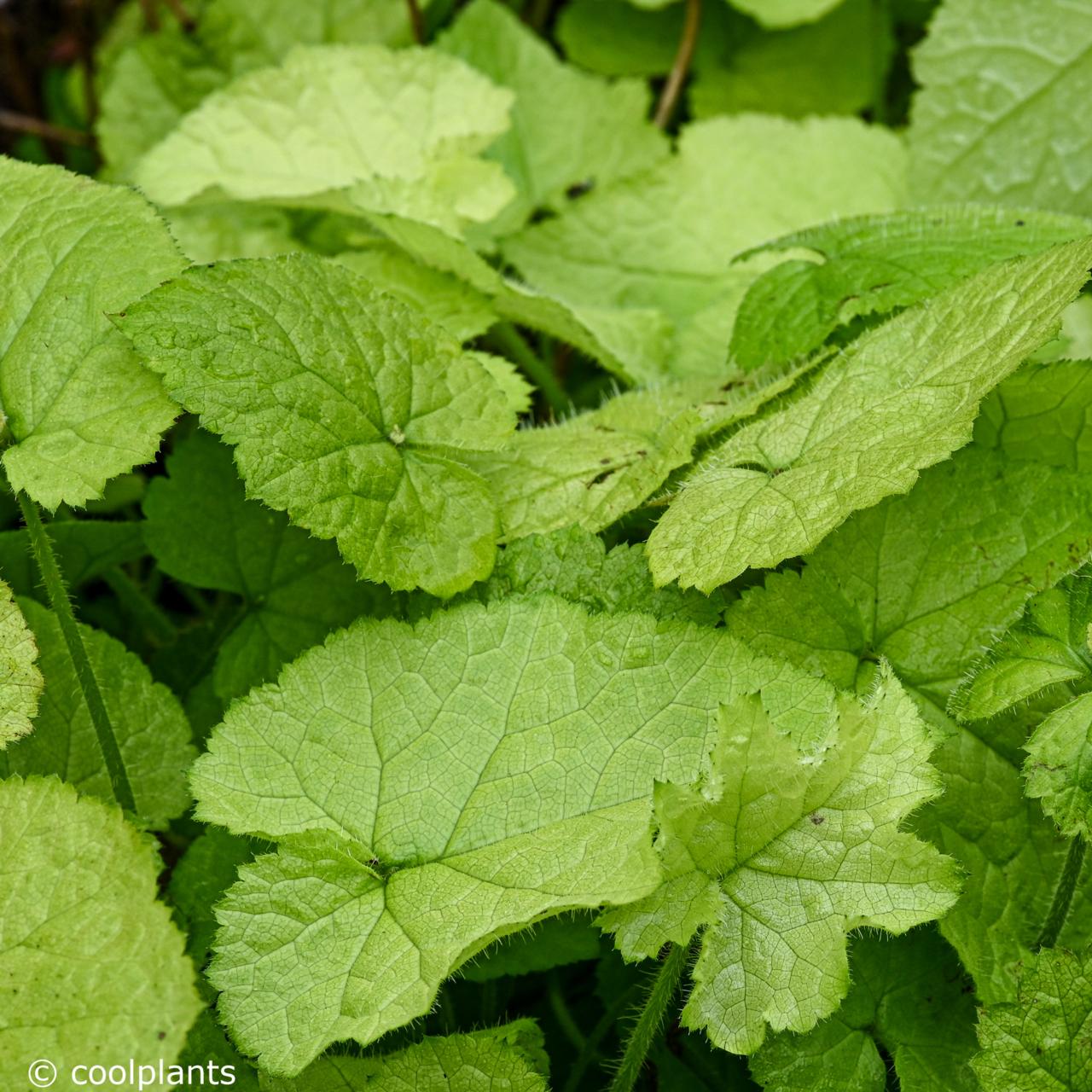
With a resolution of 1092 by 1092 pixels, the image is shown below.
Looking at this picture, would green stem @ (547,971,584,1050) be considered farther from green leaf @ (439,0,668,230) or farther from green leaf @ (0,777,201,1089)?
green leaf @ (439,0,668,230)

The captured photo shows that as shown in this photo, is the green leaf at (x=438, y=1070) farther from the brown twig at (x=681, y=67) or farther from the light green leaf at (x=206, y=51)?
the brown twig at (x=681, y=67)

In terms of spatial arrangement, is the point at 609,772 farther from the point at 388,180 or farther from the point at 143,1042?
the point at 388,180

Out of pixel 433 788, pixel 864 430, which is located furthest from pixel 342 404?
pixel 864 430

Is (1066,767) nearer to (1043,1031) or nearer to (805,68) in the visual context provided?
(1043,1031)

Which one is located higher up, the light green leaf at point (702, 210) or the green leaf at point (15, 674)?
the light green leaf at point (702, 210)

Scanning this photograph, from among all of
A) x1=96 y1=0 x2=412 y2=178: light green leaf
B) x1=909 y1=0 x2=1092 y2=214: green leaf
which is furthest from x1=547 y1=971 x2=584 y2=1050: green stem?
x1=96 y1=0 x2=412 y2=178: light green leaf

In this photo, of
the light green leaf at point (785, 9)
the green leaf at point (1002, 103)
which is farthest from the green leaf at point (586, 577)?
the light green leaf at point (785, 9)
